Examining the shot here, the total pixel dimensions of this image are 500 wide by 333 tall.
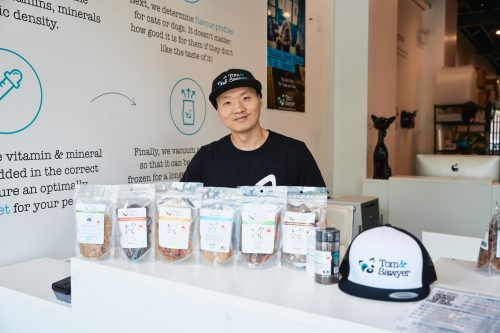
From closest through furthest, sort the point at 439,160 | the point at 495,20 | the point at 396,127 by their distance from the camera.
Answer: the point at 439,160
the point at 396,127
the point at 495,20

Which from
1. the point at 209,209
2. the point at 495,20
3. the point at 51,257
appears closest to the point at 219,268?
the point at 209,209

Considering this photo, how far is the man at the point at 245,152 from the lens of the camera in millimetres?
1910

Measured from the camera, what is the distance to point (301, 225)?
106cm

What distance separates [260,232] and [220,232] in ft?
0.36

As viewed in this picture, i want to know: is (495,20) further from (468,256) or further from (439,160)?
(468,256)

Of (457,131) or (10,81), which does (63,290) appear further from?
(457,131)

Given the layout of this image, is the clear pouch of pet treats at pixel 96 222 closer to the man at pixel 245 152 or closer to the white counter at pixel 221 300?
the white counter at pixel 221 300

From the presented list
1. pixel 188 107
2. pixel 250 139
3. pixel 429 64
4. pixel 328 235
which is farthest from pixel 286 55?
pixel 429 64

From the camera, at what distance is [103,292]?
1.15m

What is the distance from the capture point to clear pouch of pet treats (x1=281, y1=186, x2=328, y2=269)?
3.48 feet

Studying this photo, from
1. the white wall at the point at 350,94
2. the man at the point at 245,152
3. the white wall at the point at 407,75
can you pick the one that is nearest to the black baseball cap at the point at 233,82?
the man at the point at 245,152

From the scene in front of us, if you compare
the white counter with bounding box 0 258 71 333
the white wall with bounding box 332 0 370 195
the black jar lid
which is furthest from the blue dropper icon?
the white wall with bounding box 332 0 370 195

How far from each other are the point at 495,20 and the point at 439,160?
561cm

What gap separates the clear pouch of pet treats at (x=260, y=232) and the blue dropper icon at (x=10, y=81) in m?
1.17
